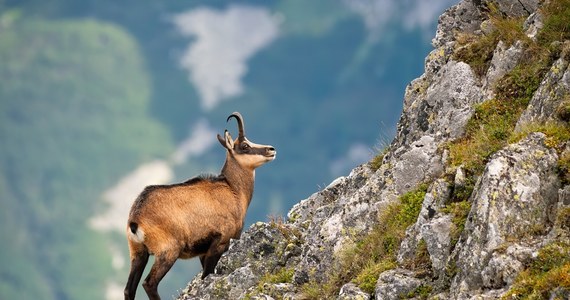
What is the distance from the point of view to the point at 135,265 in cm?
1906

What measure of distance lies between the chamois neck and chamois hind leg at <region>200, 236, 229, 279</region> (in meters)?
1.88

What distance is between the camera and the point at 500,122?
15.2 meters

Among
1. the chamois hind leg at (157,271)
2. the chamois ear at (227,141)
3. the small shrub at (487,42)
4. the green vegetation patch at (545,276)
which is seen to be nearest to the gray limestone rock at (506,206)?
the green vegetation patch at (545,276)

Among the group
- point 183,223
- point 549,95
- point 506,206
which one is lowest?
point 506,206

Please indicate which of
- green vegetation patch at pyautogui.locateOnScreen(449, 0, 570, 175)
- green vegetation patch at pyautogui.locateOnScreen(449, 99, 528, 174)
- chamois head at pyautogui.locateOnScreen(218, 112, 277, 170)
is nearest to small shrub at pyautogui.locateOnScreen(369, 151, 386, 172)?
green vegetation patch at pyautogui.locateOnScreen(449, 0, 570, 175)

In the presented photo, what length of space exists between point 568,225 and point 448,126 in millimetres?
4469

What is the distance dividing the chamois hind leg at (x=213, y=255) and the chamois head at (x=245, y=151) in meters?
3.18

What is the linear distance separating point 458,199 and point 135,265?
7.85 meters

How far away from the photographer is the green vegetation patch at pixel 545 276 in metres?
11.0

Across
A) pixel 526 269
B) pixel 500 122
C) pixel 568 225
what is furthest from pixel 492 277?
pixel 500 122

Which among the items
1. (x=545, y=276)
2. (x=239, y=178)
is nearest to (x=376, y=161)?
(x=239, y=178)

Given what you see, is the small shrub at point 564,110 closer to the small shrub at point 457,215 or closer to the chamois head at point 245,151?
the small shrub at point 457,215

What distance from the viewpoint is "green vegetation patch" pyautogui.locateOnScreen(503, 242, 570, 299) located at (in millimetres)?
11039

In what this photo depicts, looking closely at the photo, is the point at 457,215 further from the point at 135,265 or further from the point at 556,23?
the point at 135,265
